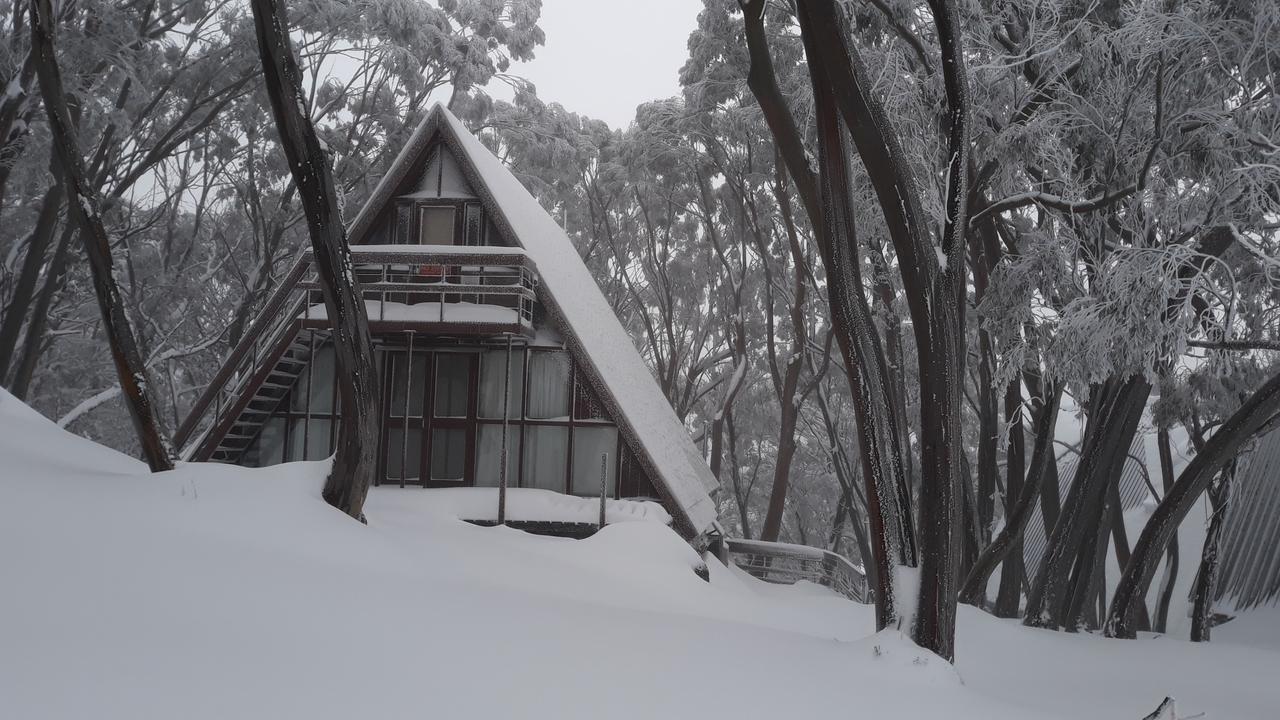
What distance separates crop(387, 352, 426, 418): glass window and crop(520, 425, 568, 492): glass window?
1837 millimetres

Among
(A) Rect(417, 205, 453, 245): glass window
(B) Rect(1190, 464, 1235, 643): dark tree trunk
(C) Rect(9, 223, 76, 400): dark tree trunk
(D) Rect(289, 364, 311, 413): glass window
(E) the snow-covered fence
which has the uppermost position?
(A) Rect(417, 205, 453, 245): glass window

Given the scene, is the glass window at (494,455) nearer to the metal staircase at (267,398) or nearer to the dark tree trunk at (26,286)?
the metal staircase at (267,398)

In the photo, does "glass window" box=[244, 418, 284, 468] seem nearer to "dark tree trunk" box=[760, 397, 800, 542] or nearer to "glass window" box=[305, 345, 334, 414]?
"glass window" box=[305, 345, 334, 414]

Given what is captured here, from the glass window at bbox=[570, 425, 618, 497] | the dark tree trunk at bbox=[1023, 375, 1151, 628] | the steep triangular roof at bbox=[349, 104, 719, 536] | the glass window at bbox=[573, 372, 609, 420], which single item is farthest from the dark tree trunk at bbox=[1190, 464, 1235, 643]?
the glass window at bbox=[573, 372, 609, 420]

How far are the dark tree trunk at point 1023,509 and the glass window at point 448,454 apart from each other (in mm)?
7712

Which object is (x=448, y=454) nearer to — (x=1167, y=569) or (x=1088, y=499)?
(x=1088, y=499)

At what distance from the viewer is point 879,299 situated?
1848 cm

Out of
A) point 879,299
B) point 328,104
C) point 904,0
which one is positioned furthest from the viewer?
point 328,104

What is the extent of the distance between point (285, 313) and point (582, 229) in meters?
14.6

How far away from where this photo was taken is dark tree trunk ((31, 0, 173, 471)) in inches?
305

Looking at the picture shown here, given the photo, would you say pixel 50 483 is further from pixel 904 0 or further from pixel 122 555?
pixel 904 0

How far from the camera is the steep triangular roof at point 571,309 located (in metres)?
13.5

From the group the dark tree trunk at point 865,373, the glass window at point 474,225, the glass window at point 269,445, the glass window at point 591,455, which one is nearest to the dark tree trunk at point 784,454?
the glass window at point 591,455

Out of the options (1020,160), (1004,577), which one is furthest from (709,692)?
(1004,577)
